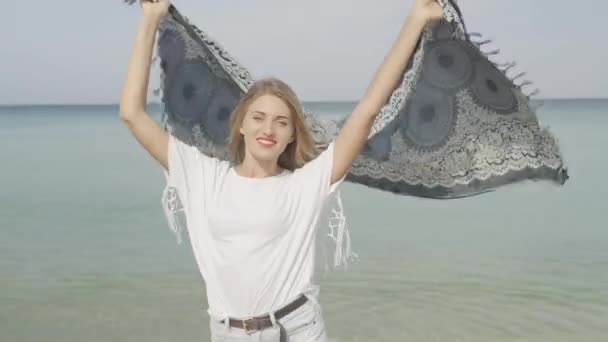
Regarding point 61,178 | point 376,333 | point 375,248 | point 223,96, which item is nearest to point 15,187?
point 61,178

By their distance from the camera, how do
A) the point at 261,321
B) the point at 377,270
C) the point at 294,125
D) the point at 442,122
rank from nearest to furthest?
the point at 261,321 < the point at 294,125 < the point at 442,122 < the point at 377,270

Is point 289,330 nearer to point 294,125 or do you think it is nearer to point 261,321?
point 261,321

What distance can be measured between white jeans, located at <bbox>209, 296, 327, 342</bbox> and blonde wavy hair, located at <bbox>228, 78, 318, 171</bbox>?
1.15ft

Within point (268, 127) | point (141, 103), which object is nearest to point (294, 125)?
point (268, 127)

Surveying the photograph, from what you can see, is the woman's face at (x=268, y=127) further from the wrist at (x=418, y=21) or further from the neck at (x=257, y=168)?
the wrist at (x=418, y=21)

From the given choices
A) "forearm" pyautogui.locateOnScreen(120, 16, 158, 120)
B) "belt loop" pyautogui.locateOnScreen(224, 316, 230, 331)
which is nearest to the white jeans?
"belt loop" pyautogui.locateOnScreen(224, 316, 230, 331)

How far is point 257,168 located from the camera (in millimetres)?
1796

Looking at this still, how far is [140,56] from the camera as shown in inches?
70.5

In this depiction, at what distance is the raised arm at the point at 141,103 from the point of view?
1.76m

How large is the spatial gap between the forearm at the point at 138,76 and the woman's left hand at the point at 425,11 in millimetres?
626

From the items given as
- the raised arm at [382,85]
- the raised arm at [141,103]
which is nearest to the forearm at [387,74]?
the raised arm at [382,85]

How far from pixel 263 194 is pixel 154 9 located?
1.78 feet

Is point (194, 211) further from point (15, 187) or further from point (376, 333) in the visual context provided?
point (15, 187)

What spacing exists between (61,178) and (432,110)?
32.7 ft
